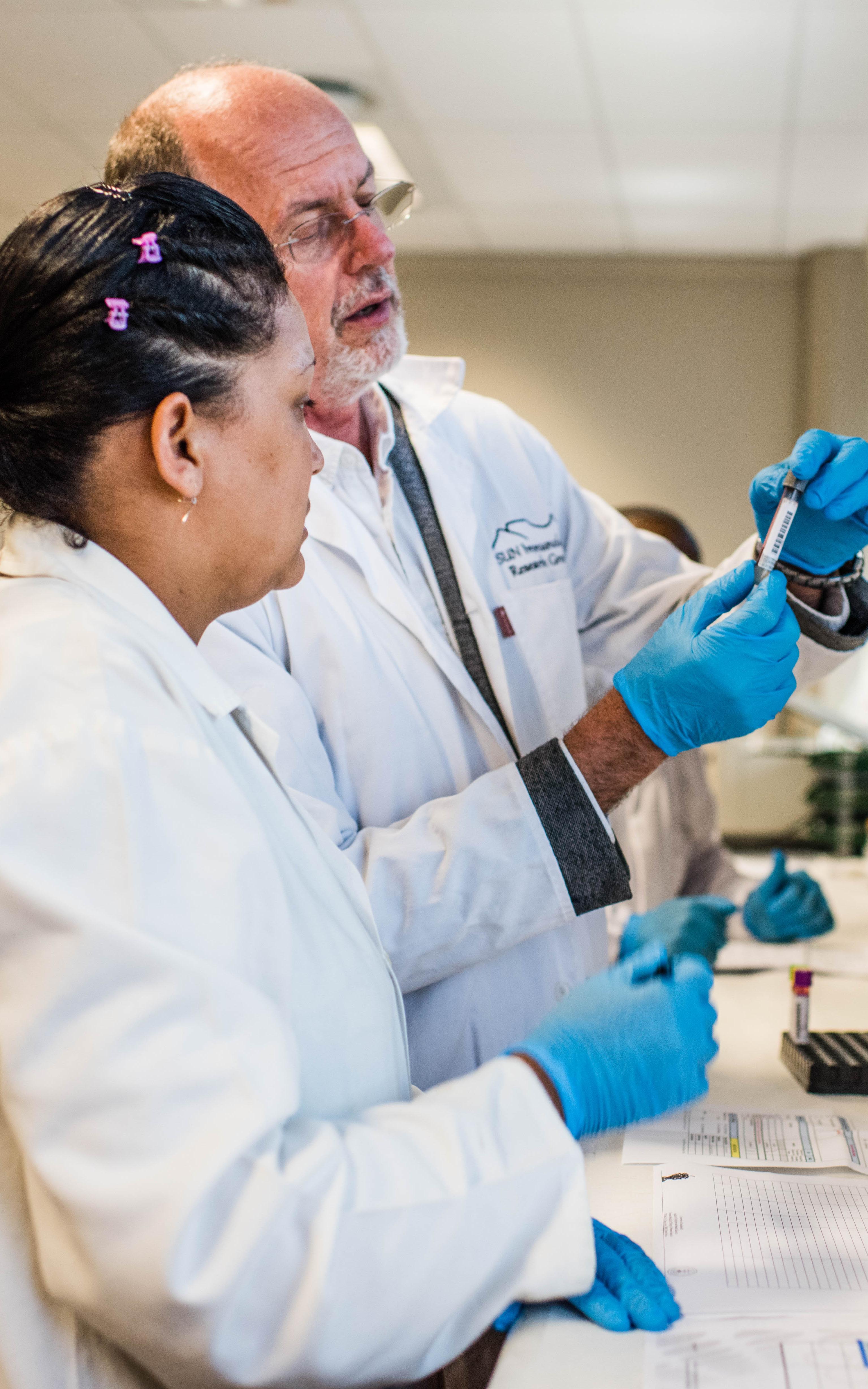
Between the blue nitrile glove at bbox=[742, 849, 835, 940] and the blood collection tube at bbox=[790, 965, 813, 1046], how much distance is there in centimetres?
67

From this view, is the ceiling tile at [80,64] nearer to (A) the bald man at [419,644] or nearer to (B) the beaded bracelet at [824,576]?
(A) the bald man at [419,644]

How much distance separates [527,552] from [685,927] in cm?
66

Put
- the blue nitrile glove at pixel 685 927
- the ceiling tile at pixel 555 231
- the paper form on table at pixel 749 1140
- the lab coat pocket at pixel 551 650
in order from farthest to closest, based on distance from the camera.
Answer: the ceiling tile at pixel 555 231, the blue nitrile glove at pixel 685 927, the lab coat pocket at pixel 551 650, the paper form on table at pixel 749 1140

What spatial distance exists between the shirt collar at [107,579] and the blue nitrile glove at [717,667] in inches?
20.7

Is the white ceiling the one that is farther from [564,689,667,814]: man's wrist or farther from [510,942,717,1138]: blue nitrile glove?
[510,942,717,1138]: blue nitrile glove

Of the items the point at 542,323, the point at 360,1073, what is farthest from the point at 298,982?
the point at 542,323

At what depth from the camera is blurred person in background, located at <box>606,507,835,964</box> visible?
70.8 inches

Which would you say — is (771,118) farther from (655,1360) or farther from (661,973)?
(655,1360)

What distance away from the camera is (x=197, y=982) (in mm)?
644

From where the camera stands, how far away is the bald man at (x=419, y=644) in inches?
45.6

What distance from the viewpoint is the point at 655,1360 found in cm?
Result: 76

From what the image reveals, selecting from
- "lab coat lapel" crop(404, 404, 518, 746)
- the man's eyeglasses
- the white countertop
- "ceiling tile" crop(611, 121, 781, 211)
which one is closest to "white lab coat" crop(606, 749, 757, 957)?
the white countertop

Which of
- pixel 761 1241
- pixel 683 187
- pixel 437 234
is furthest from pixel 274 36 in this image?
pixel 761 1241

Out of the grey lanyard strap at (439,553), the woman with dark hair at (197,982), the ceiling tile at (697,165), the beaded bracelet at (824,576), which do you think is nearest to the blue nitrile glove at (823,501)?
the beaded bracelet at (824,576)
